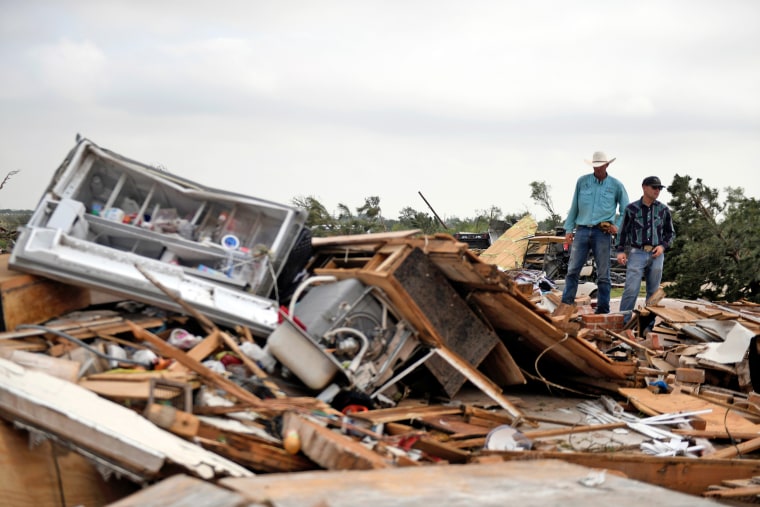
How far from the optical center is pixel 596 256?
7660 mm

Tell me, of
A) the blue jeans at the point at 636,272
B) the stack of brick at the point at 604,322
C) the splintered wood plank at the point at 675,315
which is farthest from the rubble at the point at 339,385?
the blue jeans at the point at 636,272

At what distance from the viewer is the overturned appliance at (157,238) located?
4793 mm

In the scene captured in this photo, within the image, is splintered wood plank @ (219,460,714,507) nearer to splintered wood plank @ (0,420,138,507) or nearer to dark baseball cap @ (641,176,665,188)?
splintered wood plank @ (0,420,138,507)

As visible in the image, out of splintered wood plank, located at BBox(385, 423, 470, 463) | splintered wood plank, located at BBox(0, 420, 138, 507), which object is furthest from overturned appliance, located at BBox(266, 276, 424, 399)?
splintered wood plank, located at BBox(0, 420, 138, 507)

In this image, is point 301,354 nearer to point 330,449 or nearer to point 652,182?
point 330,449

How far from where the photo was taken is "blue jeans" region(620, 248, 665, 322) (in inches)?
294

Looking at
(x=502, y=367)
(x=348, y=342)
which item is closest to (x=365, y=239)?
(x=348, y=342)

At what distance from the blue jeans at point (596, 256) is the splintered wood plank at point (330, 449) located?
16.0 ft

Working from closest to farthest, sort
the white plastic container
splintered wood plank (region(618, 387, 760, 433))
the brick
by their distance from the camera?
the white plastic container < splintered wood plank (region(618, 387, 760, 433)) < the brick

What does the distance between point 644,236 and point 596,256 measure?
22.0 inches

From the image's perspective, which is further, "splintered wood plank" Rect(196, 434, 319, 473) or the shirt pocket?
the shirt pocket

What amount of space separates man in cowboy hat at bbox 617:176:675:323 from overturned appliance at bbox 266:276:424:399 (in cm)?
364

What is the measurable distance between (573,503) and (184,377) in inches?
89.8

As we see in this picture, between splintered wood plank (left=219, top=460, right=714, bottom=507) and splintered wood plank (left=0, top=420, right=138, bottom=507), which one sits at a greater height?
splintered wood plank (left=219, top=460, right=714, bottom=507)
